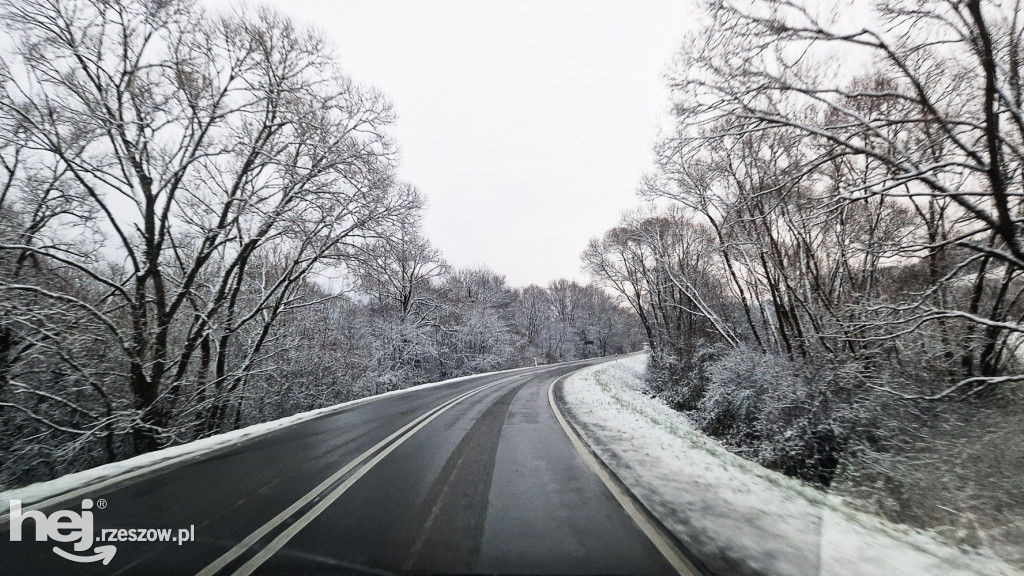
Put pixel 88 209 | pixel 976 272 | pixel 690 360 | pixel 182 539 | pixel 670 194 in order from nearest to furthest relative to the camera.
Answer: pixel 182 539, pixel 976 272, pixel 88 209, pixel 670 194, pixel 690 360

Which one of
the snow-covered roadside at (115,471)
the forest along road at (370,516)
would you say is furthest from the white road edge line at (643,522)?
the snow-covered roadside at (115,471)

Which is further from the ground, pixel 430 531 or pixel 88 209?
pixel 88 209

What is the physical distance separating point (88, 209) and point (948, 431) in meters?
18.0

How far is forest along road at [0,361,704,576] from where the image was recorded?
260cm

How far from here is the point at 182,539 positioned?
295 cm

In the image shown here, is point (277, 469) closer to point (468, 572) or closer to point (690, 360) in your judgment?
point (468, 572)

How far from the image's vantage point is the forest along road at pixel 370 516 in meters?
2.60

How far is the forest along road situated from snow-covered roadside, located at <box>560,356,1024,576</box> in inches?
15.0

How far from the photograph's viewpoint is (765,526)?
3191 mm

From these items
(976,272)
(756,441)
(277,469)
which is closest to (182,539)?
(277,469)

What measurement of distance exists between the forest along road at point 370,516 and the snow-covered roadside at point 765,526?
380 mm

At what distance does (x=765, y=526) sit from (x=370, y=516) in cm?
347

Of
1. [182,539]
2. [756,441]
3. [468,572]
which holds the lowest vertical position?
[756,441]

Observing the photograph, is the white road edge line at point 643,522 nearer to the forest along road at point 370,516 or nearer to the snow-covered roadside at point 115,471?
the forest along road at point 370,516
